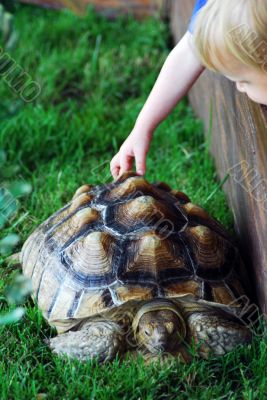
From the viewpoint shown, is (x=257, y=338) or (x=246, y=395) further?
(x=257, y=338)

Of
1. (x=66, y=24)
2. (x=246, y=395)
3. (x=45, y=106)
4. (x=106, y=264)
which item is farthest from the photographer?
(x=66, y=24)

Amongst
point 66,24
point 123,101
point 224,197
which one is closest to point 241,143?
point 224,197

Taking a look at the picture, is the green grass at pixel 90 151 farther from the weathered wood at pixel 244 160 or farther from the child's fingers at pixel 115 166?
the child's fingers at pixel 115 166

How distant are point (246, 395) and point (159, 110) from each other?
117 centimetres

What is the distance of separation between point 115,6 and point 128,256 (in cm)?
339

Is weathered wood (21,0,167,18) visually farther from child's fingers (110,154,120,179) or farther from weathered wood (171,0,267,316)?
child's fingers (110,154,120,179)

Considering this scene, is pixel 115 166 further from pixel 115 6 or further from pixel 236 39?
pixel 115 6

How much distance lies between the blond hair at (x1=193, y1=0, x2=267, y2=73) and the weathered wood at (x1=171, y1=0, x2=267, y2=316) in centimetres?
31

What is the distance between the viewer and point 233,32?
219cm

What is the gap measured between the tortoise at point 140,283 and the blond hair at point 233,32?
606mm

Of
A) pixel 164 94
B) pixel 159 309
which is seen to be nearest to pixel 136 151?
pixel 164 94

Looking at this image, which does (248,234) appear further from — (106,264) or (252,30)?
(252,30)

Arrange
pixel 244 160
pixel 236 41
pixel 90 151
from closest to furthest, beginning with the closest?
1. pixel 236 41
2. pixel 244 160
3. pixel 90 151

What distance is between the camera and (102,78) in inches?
181
